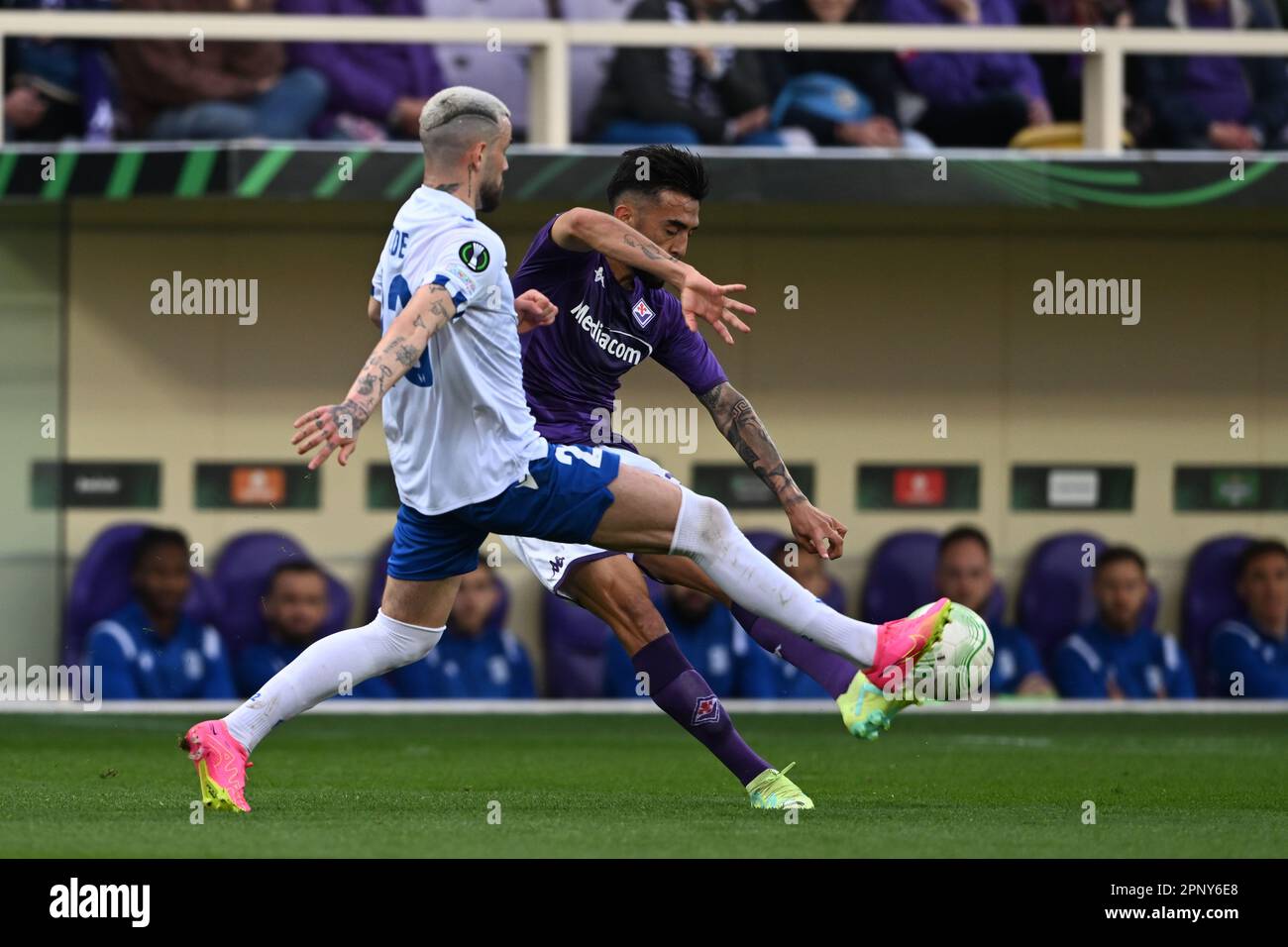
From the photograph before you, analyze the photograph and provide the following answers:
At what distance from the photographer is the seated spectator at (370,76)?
13.9 meters

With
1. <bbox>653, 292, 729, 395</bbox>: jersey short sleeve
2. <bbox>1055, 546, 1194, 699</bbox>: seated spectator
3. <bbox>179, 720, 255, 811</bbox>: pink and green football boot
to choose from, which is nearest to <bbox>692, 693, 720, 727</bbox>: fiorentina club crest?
<bbox>653, 292, 729, 395</bbox>: jersey short sleeve

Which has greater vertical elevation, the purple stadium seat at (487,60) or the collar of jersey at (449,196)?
the purple stadium seat at (487,60)

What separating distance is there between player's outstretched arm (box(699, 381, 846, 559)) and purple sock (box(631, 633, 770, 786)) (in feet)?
1.70

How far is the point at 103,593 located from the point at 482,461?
25.5 ft

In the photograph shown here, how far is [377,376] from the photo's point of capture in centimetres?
626

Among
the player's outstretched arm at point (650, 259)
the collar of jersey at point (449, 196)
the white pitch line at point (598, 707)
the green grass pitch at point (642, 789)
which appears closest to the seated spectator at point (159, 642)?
the white pitch line at point (598, 707)

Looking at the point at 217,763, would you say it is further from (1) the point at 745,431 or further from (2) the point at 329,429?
(1) the point at 745,431

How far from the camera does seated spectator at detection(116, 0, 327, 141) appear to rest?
44.3ft

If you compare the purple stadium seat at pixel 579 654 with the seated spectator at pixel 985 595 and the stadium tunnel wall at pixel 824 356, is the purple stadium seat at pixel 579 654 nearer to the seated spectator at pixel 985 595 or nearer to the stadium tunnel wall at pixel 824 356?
the stadium tunnel wall at pixel 824 356

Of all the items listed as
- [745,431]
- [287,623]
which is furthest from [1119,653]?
[745,431]

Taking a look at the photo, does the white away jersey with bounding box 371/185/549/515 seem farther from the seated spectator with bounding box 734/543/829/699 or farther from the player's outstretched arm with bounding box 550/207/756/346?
the seated spectator with bounding box 734/543/829/699

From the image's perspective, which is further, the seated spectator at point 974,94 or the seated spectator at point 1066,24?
the seated spectator at point 1066,24

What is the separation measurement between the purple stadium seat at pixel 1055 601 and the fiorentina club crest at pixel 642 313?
7.47 meters
